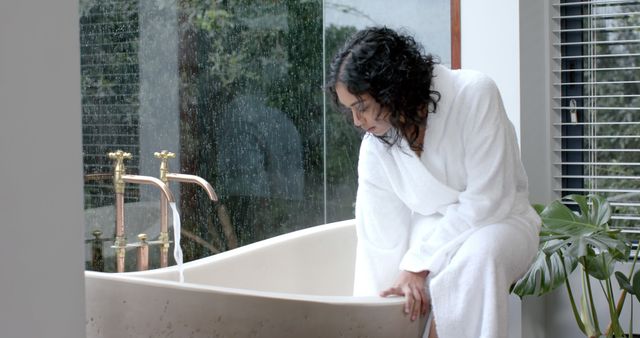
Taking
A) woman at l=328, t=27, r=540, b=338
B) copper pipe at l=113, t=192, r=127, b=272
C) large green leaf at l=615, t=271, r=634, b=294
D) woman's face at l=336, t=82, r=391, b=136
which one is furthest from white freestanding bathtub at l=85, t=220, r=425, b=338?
large green leaf at l=615, t=271, r=634, b=294

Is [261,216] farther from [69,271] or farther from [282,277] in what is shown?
[69,271]

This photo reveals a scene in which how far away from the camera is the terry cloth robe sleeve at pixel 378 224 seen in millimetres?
2385

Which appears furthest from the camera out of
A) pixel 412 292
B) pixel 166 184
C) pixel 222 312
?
pixel 166 184

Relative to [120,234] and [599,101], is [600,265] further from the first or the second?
[120,234]

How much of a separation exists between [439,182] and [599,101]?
1133 millimetres

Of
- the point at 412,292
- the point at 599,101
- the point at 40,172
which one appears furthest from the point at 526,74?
the point at 40,172

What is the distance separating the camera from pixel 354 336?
76.8 inches

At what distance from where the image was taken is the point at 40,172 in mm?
947

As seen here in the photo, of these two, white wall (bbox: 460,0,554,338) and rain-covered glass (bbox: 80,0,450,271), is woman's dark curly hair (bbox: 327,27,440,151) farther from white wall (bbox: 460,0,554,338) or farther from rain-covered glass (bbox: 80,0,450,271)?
white wall (bbox: 460,0,554,338)

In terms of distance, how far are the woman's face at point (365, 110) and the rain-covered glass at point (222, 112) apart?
794 mm

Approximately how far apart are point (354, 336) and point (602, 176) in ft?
5.06

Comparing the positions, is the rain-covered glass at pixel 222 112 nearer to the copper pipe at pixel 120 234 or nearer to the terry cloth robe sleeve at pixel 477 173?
the copper pipe at pixel 120 234

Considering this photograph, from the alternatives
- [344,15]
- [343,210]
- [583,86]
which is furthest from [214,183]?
[583,86]

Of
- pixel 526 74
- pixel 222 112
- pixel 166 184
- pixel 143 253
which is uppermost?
pixel 526 74
